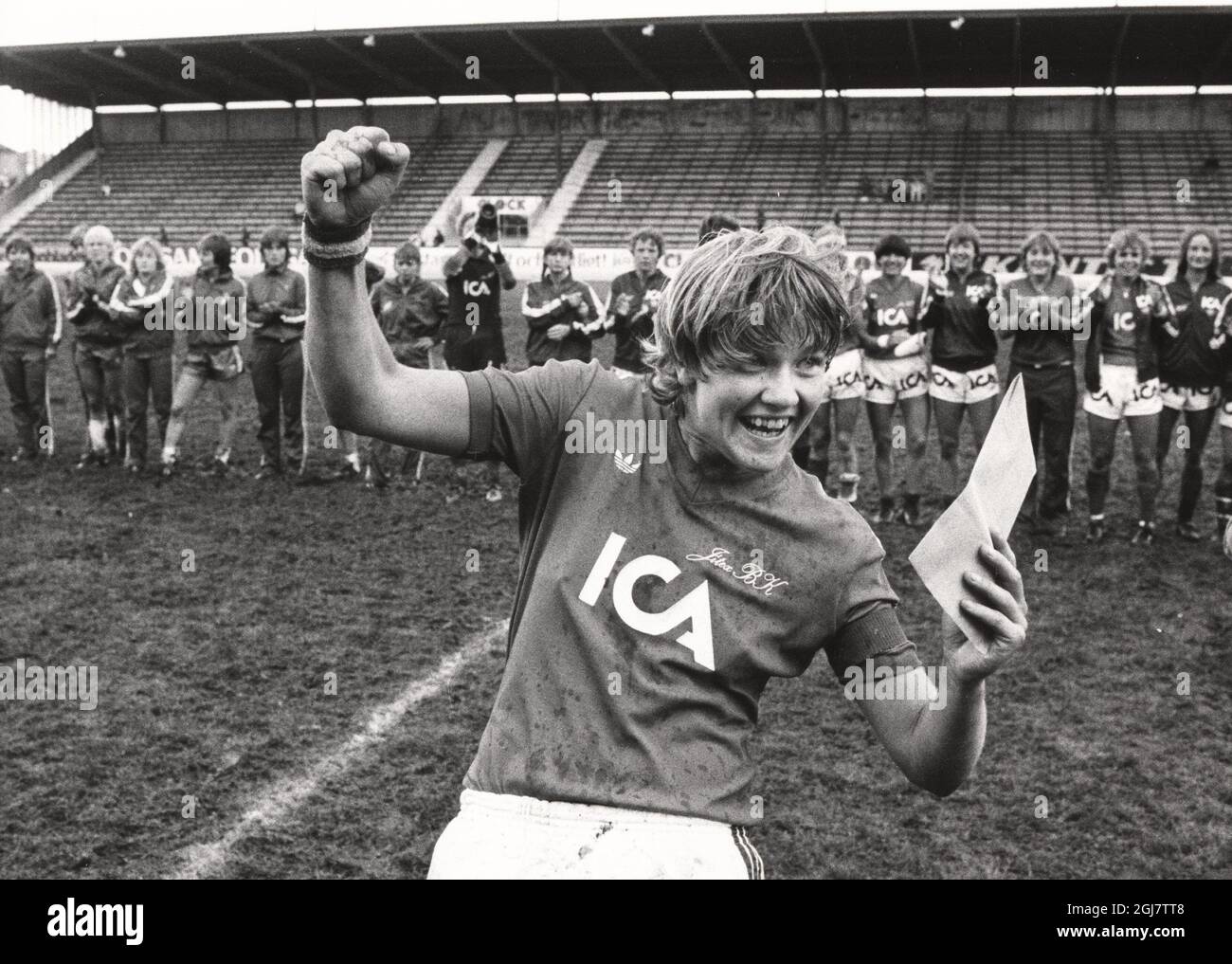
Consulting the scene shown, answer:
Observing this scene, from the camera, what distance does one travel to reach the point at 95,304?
1025 cm

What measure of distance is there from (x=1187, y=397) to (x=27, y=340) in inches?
364

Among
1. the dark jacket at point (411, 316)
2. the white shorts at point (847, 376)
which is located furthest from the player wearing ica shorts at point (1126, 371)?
the dark jacket at point (411, 316)

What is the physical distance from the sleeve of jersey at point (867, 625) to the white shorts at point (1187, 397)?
7055mm

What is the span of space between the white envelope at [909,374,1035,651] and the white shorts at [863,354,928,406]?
716 cm

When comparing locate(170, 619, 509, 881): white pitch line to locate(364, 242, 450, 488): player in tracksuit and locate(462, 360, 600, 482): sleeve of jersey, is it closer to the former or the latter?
locate(462, 360, 600, 482): sleeve of jersey

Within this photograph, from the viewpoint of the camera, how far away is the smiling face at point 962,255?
8.51 metres

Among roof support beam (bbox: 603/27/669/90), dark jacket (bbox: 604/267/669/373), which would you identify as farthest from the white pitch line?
roof support beam (bbox: 603/27/669/90)

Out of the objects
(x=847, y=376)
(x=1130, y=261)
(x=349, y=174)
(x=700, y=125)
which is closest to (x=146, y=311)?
(x=847, y=376)

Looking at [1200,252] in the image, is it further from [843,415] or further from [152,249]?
[152,249]

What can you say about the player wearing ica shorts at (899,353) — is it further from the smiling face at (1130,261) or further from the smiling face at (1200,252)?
the smiling face at (1200,252)

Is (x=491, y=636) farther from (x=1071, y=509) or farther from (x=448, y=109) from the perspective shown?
(x=448, y=109)

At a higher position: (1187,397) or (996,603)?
(996,603)

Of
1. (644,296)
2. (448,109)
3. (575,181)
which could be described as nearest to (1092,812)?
(644,296)

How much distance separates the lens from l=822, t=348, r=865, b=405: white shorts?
29.1 ft
